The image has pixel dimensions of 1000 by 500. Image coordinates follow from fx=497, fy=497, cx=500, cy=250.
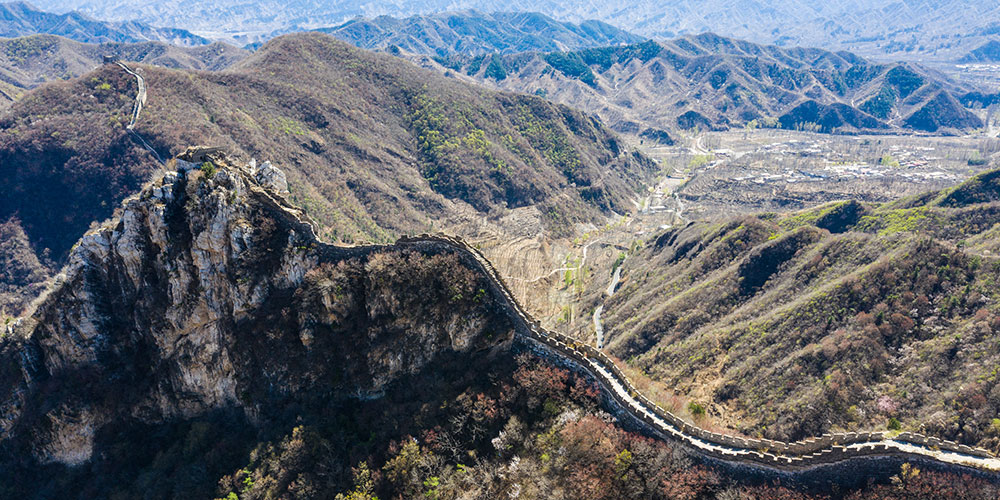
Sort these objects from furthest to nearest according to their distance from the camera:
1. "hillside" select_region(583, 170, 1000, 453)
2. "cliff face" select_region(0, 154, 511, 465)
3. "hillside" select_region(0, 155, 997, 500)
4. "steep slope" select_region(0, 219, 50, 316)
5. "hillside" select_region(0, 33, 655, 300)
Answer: "hillside" select_region(0, 33, 655, 300) → "steep slope" select_region(0, 219, 50, 316) → "cliff face" select_region(0, 154, 511, 465) → "hillside" select_region(583, 170, 1000, 453) → "hillside" select_region(0, 155, 997, 500)

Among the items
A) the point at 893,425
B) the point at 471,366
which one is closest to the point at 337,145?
the point at 471,366

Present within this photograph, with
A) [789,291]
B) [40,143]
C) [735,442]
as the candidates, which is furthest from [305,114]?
[735,442]

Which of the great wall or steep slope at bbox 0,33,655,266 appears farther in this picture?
steep slope at bbox 0,33,655,266

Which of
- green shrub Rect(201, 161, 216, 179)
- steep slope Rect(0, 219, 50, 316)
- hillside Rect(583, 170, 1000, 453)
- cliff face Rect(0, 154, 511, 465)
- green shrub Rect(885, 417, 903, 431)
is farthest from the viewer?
steep slope Rect(0, 219, 50, 316)

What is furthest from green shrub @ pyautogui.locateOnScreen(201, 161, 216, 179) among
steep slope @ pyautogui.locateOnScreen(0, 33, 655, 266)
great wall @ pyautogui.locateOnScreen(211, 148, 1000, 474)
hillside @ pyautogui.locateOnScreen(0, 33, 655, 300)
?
steep slope @ pyautogui.locateOnScreen(0, 33, 655, 266)

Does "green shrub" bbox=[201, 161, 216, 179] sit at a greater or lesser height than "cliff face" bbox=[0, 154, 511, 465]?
greater

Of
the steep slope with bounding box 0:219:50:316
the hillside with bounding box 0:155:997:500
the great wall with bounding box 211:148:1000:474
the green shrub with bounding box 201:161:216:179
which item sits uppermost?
the green shrub with bounding box 201:161:216:179

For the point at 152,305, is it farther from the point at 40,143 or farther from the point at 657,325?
the point at 40,143

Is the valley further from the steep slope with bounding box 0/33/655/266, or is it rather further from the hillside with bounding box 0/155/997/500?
the steep slope with bounding box 0/33/655/266
